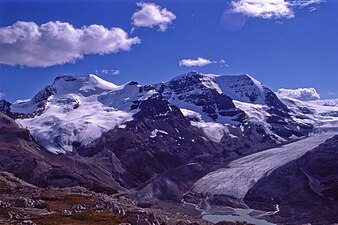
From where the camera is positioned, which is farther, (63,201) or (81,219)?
(63,201)

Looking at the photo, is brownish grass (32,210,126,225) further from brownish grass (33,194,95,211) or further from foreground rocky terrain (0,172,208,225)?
brownish grass (33,194,95,211)

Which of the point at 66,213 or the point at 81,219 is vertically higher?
the point at 66,213

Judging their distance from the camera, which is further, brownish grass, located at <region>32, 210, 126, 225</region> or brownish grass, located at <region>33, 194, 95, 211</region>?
brownish grass, located at <region>33, 194, 95, 211</region>

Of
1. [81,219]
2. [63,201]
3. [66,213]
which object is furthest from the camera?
[63,201]

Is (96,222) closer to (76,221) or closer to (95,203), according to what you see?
(76,221)

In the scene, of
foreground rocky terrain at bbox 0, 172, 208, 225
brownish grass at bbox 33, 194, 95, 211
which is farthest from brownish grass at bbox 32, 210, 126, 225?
brownish grass at bbox 33, 194, 95, 211

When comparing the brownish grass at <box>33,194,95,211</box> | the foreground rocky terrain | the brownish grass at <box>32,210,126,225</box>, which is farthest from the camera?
the brownish grass at <box>33,194,95,211</box>

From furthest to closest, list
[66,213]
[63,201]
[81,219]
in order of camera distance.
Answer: [63,201] < [66,213] < [81,219]

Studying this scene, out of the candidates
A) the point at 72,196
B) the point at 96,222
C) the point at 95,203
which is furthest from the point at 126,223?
the point at 72,196

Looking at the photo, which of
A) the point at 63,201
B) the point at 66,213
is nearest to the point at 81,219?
the point at 66,213

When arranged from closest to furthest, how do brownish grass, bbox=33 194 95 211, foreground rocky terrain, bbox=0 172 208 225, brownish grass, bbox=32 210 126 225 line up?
brownish grass, bbox=32 210 126 225 < foreground rocky terrain, bbox=0 172 208 225 < brownish grass, bbox=33 194 95 211

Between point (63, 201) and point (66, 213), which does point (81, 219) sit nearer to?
point (66, 213)

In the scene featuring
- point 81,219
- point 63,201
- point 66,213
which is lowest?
point 81,219
